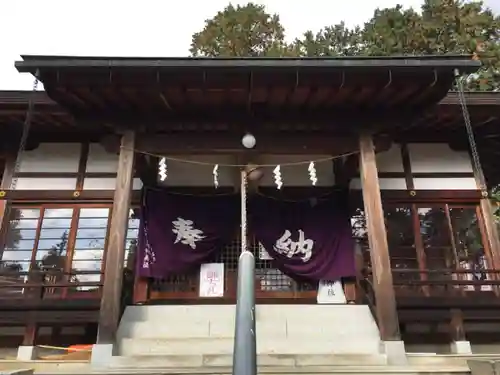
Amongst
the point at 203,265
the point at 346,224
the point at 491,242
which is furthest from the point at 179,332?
the point at 491,242

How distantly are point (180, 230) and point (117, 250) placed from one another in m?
2.33

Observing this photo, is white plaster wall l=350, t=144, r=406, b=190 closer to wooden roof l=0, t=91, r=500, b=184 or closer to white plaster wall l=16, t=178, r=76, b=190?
wooden roof l=0, t=91, r=500, b=184

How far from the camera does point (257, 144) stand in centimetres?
745

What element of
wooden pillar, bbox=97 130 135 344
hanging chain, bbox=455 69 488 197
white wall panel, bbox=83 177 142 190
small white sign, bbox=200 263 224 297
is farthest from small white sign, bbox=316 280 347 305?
white wall panel, bbox=83 177 142 190

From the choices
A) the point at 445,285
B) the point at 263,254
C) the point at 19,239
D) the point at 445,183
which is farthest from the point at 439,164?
the point at 19,239

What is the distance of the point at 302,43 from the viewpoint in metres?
21.3

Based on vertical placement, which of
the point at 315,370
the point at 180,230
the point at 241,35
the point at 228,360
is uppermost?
the point at 241,35

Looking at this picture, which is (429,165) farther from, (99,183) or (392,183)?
(99,183)

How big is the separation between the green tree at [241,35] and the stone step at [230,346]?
1553cm

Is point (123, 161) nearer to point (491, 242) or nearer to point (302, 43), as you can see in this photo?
point (491, 242)

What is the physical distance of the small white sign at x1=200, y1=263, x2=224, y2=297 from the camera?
866 cm

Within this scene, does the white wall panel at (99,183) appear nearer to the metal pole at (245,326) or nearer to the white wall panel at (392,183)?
the white wall panel at (392,183)

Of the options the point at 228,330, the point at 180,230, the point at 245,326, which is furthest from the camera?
the point at 180,230

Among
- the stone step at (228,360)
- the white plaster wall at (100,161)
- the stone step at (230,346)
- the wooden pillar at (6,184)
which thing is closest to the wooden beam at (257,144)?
the white plaster wall at (100,161)
